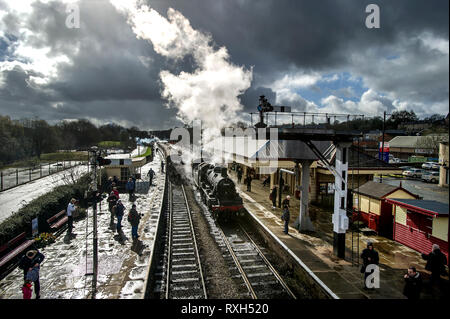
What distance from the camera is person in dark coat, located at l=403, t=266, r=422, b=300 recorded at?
607 cm

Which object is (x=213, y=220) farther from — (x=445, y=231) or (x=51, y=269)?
(x=445, y=231)

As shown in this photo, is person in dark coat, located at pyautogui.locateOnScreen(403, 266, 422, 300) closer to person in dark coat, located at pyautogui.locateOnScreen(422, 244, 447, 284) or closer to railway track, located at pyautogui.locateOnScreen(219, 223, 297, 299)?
person in dark coat, located at pyautogui.locateOnScreen(422, 244, 447, 284)

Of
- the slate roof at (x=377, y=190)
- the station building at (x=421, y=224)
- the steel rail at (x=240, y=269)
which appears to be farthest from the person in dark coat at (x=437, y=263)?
the steel rail at (x=240, y=269)

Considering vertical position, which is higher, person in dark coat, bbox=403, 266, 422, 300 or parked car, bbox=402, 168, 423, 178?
parked car, bbox=402, 168, 423, 178

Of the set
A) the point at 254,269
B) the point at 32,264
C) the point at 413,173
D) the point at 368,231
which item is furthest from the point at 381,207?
the point at 413,173

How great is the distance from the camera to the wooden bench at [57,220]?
11.7 m

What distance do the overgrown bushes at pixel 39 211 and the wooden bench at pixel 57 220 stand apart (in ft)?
0.58

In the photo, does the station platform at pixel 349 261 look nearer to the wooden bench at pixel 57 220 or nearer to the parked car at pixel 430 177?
the wooden bench at pixel 57 220

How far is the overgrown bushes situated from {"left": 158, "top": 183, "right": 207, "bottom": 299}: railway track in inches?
203

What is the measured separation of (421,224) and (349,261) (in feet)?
9.84

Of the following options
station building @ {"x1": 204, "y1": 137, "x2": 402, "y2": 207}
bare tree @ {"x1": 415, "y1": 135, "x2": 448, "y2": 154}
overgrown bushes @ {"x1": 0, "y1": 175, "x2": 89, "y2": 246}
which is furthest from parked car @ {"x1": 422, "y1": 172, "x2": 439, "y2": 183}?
overgrown bushes @ {"x1": 0, "y1": 175, "x2": 89, "y2": 246}

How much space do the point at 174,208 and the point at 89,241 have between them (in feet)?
23.9

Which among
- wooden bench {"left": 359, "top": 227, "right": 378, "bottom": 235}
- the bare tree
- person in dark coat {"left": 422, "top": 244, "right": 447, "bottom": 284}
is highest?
the bare tree
